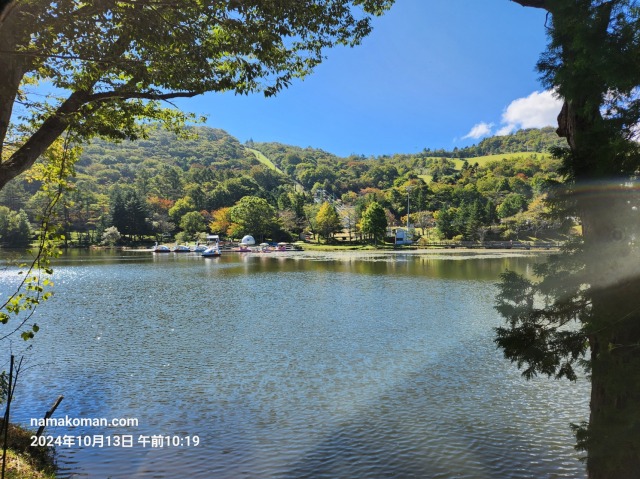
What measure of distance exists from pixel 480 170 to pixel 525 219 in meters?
74.8

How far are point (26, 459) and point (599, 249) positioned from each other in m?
8.16

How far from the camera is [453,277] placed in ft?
120

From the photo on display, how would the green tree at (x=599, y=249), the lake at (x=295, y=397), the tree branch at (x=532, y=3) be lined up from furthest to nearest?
the lake at (x=295, y=397), the tree branch at (x=532, y=3), the green tree at (x=599, y=249)

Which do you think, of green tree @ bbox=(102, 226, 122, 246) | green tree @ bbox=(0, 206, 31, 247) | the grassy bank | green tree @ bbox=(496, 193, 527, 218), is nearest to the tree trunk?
the grassy bank

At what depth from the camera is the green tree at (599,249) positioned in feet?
11.9

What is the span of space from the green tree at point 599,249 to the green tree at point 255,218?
308ft

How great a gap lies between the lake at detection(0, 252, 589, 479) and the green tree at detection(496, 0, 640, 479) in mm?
3789

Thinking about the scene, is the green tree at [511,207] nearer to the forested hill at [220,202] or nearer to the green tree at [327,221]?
the forested hill at [220,202]

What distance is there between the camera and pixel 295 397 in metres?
10.7

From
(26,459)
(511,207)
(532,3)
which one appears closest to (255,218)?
(511,207)

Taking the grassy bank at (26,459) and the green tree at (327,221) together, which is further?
the green tree at (327,221)

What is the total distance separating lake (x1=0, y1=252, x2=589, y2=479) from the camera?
25.5 feet

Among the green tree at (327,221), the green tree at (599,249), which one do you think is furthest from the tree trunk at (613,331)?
the green tree at (327,221)

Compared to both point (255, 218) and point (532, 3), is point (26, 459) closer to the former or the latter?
point (532, 3)
